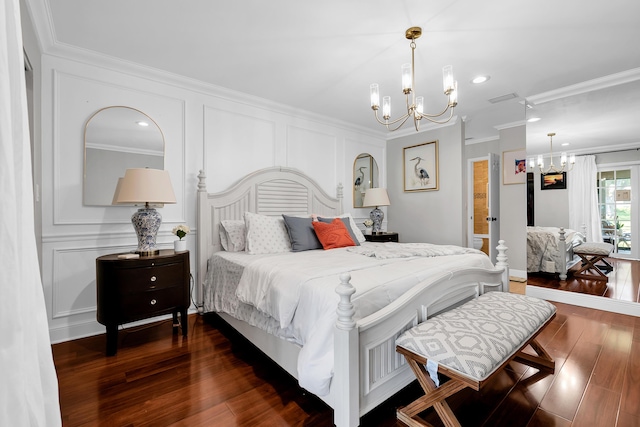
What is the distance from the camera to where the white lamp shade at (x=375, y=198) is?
4371 millimetres

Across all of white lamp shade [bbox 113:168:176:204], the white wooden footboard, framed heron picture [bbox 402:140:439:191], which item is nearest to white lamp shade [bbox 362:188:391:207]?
framed heron picture [bbox 402:140:439:191]

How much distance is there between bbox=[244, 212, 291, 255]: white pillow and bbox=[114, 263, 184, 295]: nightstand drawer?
65 centimetres

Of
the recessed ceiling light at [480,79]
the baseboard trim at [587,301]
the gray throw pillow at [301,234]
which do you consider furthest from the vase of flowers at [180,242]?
the baseboard trim at [587,301]

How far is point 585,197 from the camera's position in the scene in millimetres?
3502

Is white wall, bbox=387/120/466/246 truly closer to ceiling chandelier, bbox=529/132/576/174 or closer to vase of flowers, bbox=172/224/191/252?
ceiling chandelier, bbox=529/132/576/174

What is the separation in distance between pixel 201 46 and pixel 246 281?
6.27 ft

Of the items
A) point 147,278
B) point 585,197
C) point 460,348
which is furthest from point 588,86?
point 147,278

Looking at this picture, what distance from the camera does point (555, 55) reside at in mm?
2637

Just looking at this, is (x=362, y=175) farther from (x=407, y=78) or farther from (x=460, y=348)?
(x=460, y=348)

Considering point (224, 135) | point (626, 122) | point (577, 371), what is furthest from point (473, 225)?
point (224, 135)

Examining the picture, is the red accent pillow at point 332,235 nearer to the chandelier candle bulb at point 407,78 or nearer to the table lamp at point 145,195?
the table lamp at point 145,195

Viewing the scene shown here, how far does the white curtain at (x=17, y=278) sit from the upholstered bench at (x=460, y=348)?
1.33 metres

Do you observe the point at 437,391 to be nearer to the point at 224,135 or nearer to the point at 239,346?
the point at 239,346

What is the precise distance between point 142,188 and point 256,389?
1701 mm
